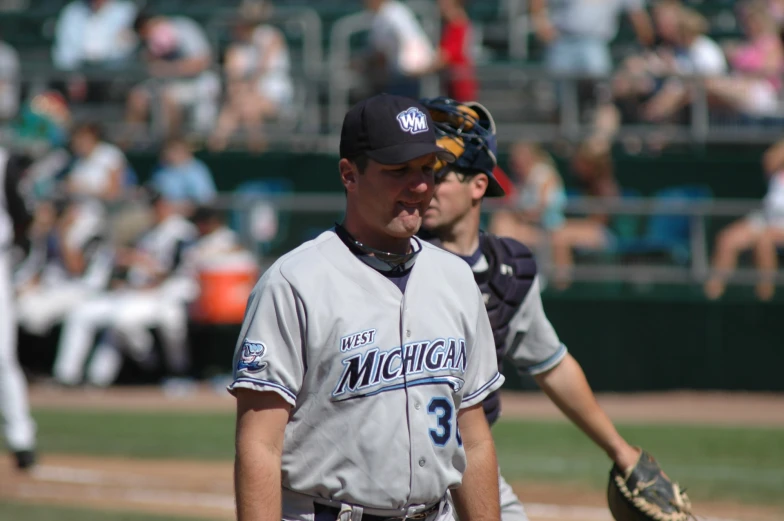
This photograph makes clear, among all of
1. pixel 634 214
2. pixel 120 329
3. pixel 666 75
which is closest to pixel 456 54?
pixel 666 75

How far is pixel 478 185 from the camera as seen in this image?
4293 mm

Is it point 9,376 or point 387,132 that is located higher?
point 387,132

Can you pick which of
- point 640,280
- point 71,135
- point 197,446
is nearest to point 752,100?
point 640,280

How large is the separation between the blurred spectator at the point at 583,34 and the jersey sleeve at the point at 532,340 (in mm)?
9679

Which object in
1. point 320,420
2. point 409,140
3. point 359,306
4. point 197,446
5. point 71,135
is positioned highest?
point 409,140

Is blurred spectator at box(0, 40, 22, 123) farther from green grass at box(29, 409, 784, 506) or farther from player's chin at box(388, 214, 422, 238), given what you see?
player's chin at box(388, 214, 422, 238)

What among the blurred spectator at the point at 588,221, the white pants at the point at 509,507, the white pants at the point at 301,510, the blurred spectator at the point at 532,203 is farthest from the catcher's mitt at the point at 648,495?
the blurred spectator at the point at 588,221

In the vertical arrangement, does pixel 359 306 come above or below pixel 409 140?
below

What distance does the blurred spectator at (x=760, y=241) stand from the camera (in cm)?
1121

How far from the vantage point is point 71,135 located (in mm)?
15172

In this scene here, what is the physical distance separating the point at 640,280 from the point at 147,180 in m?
6.78

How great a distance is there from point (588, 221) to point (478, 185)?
7573 millimetres

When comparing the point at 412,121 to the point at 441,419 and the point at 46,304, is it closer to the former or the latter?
the point at 441,419

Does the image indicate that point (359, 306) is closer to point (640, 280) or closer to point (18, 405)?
point (18, 405)
